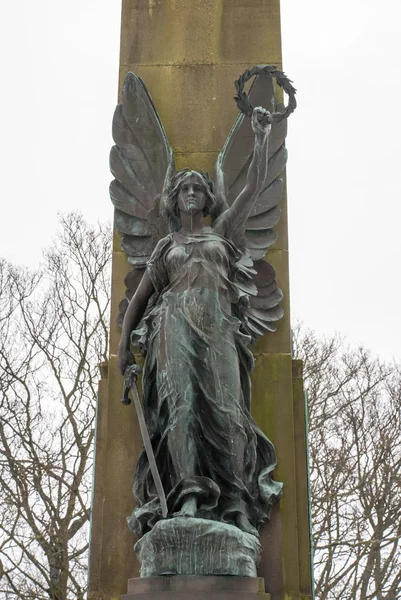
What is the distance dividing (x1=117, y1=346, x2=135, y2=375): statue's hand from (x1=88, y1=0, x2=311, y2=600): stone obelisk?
1.87 ft

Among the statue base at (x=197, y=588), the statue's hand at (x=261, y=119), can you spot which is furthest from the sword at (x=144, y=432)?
the statue's hand at (x=261, y=119)

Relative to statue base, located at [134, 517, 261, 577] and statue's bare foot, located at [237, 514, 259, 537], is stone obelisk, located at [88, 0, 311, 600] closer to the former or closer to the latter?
statue's bare foot, located at [237, 514, 259, 537]

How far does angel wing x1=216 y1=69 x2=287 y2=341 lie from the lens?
7.54 meters

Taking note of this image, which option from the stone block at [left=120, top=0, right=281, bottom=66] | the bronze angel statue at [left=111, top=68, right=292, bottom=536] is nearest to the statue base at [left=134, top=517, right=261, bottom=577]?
the bronze angel statue at [left=111, top=68, right=292, bottom=536]

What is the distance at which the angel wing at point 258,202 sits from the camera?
24.7 feet

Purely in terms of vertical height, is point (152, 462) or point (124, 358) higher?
point (124, 358)

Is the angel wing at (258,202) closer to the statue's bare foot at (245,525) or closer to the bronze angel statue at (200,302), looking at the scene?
the bronze angel statue at (200,302)

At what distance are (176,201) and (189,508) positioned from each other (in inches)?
99.2

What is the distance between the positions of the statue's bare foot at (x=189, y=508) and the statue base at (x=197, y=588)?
1.35 ft

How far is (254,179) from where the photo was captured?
7.05 m

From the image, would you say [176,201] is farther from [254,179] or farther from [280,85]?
[280,85]

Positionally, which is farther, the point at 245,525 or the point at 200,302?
the point at 200,302

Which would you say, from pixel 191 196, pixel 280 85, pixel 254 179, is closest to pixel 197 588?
pixel 191 196

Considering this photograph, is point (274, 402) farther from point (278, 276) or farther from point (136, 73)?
point (136, 73)
